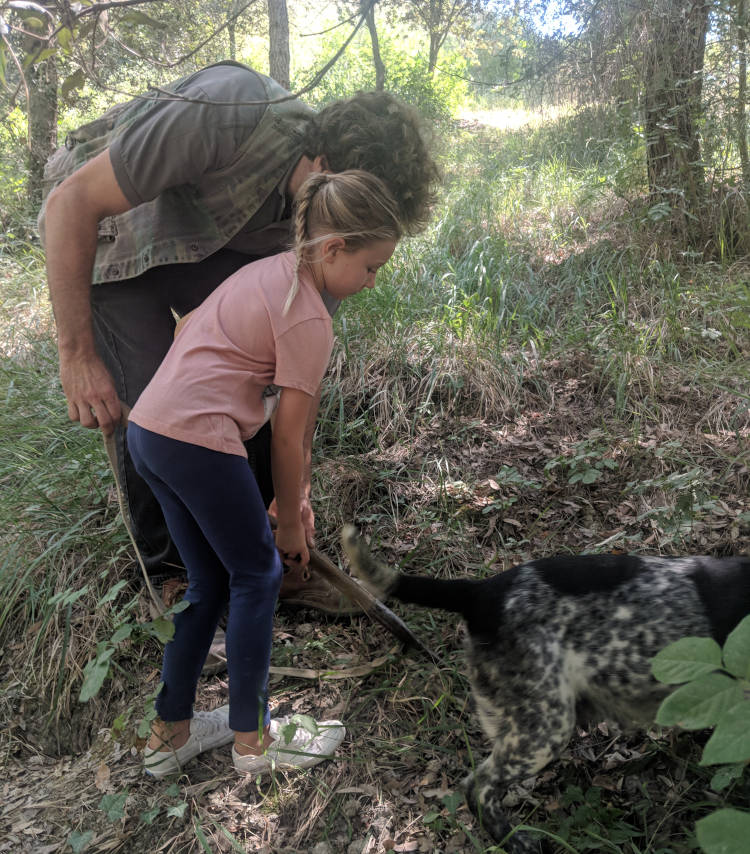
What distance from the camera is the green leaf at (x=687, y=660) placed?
1018mm

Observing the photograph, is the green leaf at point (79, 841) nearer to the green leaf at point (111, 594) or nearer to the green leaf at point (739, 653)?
the green leaf at point (111, 594)

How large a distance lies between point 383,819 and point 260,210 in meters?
2.29

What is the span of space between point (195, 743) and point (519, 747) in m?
1.22

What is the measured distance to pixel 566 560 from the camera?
7.51 ft

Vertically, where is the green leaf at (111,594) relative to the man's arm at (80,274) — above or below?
below

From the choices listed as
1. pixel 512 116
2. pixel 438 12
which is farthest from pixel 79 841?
pixel 512 116

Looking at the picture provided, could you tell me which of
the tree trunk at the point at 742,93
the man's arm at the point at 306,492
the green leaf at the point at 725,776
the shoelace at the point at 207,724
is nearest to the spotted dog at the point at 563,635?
the green leaf at the point at 725,776

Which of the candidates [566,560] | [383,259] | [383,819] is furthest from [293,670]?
[383,259]

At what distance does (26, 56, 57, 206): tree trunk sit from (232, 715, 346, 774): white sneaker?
266 inches

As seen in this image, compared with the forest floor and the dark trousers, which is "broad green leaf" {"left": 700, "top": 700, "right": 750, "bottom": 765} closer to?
the forest floor

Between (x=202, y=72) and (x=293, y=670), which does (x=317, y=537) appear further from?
(x=202, y=72)

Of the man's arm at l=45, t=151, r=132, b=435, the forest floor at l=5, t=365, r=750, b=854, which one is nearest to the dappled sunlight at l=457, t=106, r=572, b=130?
the forest floor at l=5, t=365, r=750, b=854

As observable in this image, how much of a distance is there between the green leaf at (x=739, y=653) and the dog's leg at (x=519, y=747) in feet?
3.90

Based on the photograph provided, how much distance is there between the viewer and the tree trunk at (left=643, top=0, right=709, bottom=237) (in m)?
5.34
